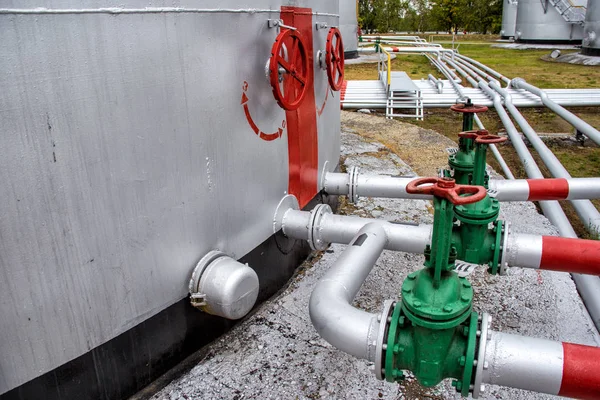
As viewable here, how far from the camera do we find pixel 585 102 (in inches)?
401

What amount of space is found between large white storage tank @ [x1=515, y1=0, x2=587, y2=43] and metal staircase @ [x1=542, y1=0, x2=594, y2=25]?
21 centimetres

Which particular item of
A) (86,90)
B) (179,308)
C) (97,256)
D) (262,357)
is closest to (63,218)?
(97,256)

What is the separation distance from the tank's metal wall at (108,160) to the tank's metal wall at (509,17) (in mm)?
31303

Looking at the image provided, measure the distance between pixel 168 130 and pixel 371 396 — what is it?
1.84m

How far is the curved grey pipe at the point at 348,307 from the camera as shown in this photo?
7.44 feet

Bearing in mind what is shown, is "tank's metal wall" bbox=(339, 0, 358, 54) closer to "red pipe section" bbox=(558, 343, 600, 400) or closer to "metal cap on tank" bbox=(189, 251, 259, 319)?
"metal cap on tank" bbox=(189, 251, 259, 319)

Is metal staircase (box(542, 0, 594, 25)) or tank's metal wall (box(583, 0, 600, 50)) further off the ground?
metal staircase (box(542, 0, 594, 25))

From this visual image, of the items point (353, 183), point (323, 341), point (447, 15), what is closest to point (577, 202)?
point (353, 183)

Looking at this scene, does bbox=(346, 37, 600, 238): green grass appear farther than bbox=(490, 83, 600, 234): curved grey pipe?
Yes

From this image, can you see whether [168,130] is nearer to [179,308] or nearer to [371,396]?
[179,308]

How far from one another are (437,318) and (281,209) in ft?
6.36

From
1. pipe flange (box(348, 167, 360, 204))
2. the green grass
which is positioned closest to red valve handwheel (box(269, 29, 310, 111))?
pipe flange (box(348, 167, 360, 204))

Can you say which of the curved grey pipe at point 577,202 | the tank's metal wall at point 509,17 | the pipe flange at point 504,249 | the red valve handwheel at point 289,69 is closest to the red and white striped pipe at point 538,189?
the pipe flange at point 504,249

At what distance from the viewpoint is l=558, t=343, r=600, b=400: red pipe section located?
1998mm
